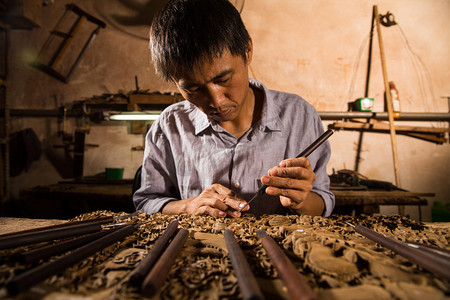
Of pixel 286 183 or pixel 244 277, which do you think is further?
pixel 286 183

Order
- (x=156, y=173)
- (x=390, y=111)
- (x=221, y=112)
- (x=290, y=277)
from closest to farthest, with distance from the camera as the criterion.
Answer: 1. (x=290, y=277)
2. (x=221, y=112)
3. (x=156, y=173)
4. (x=390, y=111)

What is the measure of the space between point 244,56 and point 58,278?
1203 millimetres

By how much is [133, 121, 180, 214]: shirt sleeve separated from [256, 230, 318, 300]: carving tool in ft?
3.49

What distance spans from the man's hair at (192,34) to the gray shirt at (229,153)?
0.62 m

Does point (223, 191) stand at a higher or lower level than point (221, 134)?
lower

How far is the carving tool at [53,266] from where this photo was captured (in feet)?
1.76

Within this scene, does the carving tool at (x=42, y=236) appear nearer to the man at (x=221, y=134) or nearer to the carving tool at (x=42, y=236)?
the carving tool at (x=42, y=236)

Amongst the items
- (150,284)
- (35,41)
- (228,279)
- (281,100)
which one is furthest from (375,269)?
(35,41)

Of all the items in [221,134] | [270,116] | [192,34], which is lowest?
[221,134]

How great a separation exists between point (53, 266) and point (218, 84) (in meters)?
0.95

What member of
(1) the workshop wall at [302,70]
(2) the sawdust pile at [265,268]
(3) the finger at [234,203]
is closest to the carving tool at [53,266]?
(2) the sawdust pile at [265,268]

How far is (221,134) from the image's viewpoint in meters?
1.69

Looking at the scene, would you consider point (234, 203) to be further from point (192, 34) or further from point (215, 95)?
point (192, 34)

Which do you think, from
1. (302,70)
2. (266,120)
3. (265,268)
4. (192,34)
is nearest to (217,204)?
(265,268)
